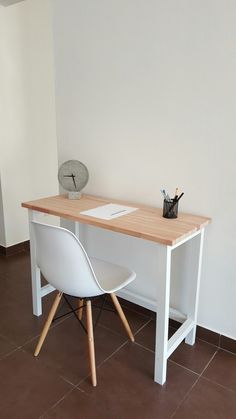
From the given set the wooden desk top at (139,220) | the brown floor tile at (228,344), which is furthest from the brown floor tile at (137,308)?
the wooden desk top at (139,220)

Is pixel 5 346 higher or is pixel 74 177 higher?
pixel 74 177

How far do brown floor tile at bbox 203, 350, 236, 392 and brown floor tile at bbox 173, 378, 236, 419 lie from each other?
0.04 m

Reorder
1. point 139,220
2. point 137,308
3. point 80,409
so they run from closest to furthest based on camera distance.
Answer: point 80,409 < point 139,220 < point 137,308

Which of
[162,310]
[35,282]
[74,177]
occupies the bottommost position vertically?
[35,282]

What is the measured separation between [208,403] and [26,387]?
89cm

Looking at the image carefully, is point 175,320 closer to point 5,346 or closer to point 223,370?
point 223,370

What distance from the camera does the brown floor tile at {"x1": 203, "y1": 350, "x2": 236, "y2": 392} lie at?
1626 millimetres

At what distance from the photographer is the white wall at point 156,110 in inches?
63.4

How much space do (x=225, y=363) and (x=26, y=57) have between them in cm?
294

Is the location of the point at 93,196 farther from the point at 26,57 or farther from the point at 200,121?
the point at 26,57

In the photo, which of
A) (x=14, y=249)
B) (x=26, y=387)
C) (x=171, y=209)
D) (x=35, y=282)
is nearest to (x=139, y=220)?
(x=171, y=209)

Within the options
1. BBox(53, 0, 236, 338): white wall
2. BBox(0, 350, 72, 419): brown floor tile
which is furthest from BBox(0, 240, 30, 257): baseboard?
BBox(0, 350, 72, 419): brown floor tile

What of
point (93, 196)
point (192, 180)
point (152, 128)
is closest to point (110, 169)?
point (93, 196)

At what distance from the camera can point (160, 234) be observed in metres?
1.46
